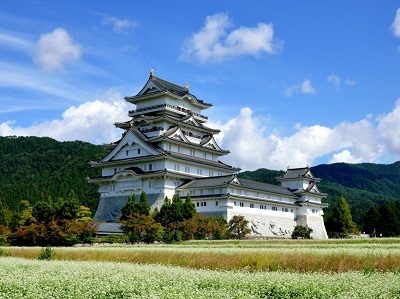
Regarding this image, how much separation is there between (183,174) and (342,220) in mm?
27165

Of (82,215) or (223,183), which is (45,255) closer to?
(82,215)

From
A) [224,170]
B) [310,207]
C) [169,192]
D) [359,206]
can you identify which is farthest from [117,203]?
[359,206]

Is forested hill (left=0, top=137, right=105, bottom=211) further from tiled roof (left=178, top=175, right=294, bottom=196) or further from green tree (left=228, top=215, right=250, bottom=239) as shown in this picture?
green tree (left=228, top=215, right=250, bottom=239)

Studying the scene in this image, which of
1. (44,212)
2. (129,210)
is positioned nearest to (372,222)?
(129,210)

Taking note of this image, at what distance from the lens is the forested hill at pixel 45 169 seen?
9412 cm

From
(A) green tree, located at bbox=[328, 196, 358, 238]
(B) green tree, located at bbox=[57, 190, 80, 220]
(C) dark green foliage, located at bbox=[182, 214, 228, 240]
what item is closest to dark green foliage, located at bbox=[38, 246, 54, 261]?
(B) green tree, located at bbox=[57, 190, 80, 220]

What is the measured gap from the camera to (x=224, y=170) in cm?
7119

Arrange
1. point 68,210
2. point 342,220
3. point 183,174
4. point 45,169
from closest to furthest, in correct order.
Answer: point 68,210
point 183,174
point 342,220
point 45,169

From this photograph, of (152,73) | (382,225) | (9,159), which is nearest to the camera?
(152,73)

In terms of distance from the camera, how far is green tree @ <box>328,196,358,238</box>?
73812 millimetres

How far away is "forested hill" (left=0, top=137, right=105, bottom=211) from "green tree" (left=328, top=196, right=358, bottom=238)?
4182cm

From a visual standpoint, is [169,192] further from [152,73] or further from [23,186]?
[23,186]

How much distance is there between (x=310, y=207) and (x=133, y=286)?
207ft

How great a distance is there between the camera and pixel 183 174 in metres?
62.8
